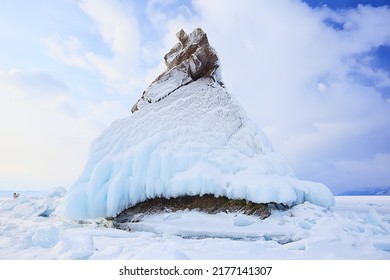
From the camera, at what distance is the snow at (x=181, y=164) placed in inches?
198

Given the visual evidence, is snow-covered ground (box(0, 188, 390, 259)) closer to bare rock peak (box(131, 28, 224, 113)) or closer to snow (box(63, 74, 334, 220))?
snow (box(63, 74, 334, 220))

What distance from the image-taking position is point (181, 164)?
5289mm

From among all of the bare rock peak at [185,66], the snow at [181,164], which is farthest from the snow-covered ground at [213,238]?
the bare rock peak at [185,66]

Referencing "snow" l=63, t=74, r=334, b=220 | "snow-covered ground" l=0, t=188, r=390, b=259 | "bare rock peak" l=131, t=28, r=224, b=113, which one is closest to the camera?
"snow-covered ground" l=0, t=188, r=390, b=259

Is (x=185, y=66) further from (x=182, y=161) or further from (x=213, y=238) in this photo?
(x=213, y=238)

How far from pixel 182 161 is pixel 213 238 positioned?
60.5 inches

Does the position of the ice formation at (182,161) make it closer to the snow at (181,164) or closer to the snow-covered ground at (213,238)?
the snow at (181,164)

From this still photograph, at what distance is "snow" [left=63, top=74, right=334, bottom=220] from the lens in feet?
16.5

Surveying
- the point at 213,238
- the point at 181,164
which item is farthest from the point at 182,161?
the point at 213,238

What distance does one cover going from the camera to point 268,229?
440cm

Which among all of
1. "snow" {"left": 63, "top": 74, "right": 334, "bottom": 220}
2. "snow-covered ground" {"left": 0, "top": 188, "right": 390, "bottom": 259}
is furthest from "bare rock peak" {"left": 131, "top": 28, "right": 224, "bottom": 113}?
"snow-covered ground" {"left": 0, "top": 188, "right": 390, "bottom": 259}

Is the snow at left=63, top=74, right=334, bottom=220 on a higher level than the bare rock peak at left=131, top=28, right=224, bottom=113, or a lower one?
lower
